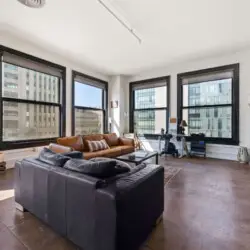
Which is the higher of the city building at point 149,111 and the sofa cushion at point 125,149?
the city building at point 149,111

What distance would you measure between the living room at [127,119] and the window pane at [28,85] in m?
0.03

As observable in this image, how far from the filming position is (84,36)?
384cm

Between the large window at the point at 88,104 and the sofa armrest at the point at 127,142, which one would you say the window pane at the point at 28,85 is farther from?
the sofa armrest at the point at 127,142

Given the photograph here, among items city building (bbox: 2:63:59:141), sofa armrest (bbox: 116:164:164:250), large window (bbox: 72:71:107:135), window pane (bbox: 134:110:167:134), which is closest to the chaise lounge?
city building (bbox: 2:63:59:141)

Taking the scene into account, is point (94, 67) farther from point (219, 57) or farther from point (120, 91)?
point (219, 57)

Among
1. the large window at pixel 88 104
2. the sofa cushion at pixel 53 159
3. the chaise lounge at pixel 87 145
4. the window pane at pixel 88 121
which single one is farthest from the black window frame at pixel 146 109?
the sofa cushion at pixel 53 159

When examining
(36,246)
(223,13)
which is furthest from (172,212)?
(223,13)

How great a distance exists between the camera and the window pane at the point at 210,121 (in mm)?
5121

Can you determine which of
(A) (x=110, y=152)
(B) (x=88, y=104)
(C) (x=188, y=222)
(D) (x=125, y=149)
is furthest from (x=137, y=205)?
(B) (x=88, y=104)

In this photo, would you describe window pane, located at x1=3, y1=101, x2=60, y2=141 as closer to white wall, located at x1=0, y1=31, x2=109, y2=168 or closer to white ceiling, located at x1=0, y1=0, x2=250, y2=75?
white wall, located at x1=0, y1=31, x2=109, y2=168

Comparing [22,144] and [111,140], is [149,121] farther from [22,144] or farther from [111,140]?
[22,144]

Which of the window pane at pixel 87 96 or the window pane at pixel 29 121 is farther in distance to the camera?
the window pane at pixel 87 96

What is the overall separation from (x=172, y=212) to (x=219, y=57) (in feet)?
15.6

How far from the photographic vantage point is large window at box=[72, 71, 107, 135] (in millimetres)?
5613
